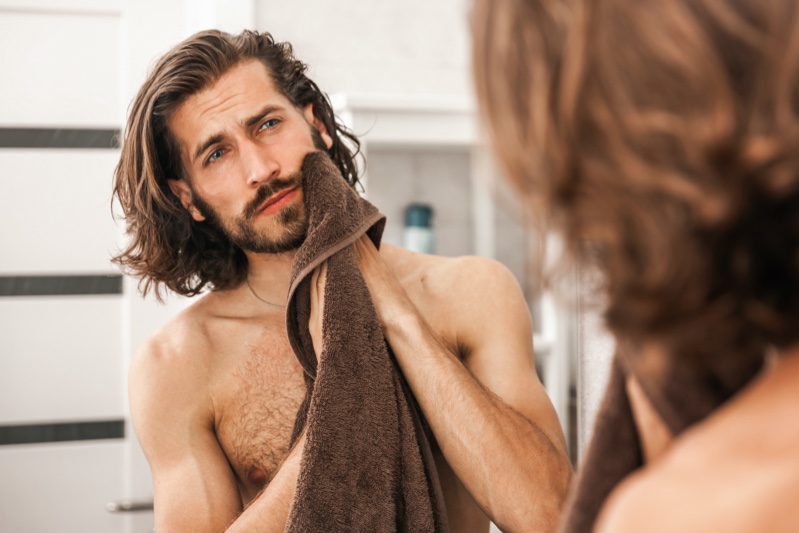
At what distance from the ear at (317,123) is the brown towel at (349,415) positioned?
25 centimetres

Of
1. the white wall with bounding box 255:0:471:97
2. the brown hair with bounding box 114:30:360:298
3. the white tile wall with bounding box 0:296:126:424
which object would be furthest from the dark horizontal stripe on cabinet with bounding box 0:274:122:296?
the white wall with bounding box 255:0:471:97

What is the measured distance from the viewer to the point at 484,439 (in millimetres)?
1022

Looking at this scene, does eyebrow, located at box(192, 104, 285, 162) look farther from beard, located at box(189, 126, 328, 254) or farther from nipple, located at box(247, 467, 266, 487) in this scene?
nipple, located at box(247, 467, 266, 487)

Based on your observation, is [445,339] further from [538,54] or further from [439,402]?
[538,54]

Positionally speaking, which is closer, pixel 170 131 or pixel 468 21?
pixel 468 21

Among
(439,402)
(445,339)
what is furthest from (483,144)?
(445,339)

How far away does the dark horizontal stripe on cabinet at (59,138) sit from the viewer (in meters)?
1.88

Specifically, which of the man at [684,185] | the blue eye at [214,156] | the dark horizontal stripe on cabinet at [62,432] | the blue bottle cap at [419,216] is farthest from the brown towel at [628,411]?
the dark horizontal stripe on cabinet at [62,432]

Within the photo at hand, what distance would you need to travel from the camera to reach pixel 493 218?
1.94 metres

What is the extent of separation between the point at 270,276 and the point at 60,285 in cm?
79

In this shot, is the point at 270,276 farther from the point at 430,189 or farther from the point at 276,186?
the point at 430,189

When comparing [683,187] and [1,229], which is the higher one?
[683,187]

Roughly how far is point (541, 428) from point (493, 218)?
89 centimetres

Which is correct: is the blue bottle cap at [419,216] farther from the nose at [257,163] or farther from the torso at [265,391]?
the nose at [257,163]
